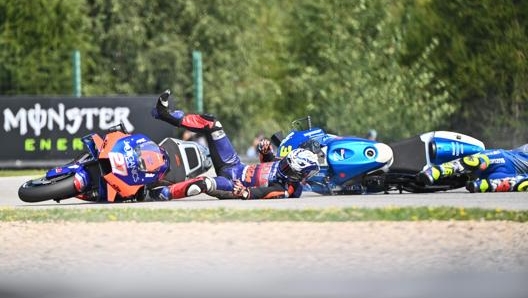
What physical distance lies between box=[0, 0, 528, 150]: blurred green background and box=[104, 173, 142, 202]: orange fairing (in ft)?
41.9

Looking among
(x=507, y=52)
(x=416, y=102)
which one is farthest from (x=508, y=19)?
(x=416, y=102)

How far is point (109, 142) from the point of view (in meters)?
15.5

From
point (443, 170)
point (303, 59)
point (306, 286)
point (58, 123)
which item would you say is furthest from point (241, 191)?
point (303, 59)

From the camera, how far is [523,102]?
34.6 meters

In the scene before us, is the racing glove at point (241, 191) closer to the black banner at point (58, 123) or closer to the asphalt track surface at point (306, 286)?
the asphalt track surface at point (306, 286)

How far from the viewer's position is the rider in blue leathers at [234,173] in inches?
605

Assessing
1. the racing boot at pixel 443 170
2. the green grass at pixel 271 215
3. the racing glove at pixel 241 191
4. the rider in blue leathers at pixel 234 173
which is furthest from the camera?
the racing boot at pixel 443 170

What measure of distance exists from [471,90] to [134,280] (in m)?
28.3

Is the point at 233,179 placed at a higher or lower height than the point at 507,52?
lower

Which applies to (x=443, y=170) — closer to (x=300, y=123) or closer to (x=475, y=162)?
(x=475, y=162)

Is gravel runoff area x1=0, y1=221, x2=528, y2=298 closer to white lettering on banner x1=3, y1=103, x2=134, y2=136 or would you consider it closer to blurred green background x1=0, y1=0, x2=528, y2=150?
white lettering on banner x1=3, y1=103, x2=134, y2=136

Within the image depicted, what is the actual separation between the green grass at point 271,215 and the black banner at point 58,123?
1327 centimetres

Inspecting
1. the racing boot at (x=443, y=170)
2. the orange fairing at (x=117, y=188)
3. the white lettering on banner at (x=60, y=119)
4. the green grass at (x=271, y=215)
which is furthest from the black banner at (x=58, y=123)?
the green grass at (x=271, y=215)

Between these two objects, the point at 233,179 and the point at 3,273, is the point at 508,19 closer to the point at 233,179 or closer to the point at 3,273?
the point at 233,179
